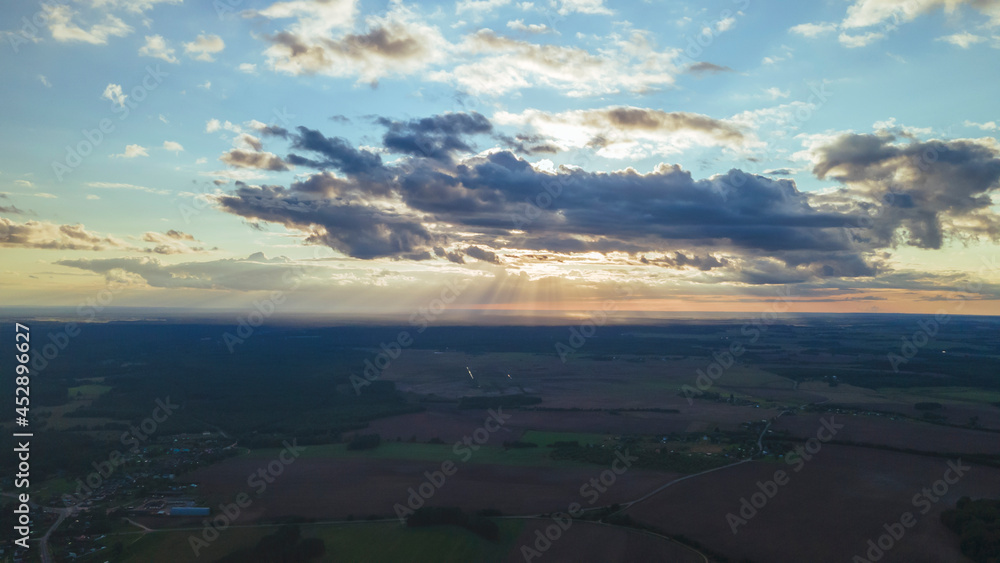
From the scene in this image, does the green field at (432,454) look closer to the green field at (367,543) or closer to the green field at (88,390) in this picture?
the green field at (367,543)

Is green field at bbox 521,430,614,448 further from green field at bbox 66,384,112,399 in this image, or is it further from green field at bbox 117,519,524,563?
green field at bbox 66,384,112,399

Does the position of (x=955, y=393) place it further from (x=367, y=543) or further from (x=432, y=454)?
(x=367, y=543)

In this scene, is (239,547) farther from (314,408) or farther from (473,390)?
(473,390)

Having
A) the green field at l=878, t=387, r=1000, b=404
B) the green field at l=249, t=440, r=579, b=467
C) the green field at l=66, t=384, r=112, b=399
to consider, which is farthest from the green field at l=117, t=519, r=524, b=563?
the green field at l=878, t=387, r=1000, b=404

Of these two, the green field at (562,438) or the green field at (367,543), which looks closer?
the green field at (367,543)

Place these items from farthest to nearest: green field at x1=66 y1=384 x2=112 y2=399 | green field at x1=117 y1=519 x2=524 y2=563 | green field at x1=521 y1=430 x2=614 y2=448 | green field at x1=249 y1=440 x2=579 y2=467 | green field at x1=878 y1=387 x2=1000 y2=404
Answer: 1. green field at x1=66 y1=384 x2=112 y2=399
2. green field at x1=878 y1=387 x2=1000 y2=404
3. green field at x1=521 y1=430 x2=614 y2=448
4. green field at x1=249 y1=440 x2=579 y2=467
5. green field at x1=117 y1=519 x2=524 y2=563

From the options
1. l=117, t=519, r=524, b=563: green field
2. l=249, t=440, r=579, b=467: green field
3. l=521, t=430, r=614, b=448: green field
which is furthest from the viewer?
l=521, t=430, r=614, b=448: green field

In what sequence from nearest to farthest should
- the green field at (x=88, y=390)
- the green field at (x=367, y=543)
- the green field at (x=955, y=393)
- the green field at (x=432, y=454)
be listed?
the green field at (x=367, y=543) → the green field at (x=432, y=454) → the green field at (x=955, y=393) → the green field at (x=88, y=390)

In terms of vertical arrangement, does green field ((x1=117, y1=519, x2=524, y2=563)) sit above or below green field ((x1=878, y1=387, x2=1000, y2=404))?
above

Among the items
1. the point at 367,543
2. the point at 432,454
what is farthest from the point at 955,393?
the point at 367,543

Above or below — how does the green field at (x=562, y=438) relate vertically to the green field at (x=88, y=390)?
below

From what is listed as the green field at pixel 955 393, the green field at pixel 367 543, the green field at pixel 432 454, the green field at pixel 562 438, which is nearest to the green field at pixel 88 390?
the green field at pixel 432 454
